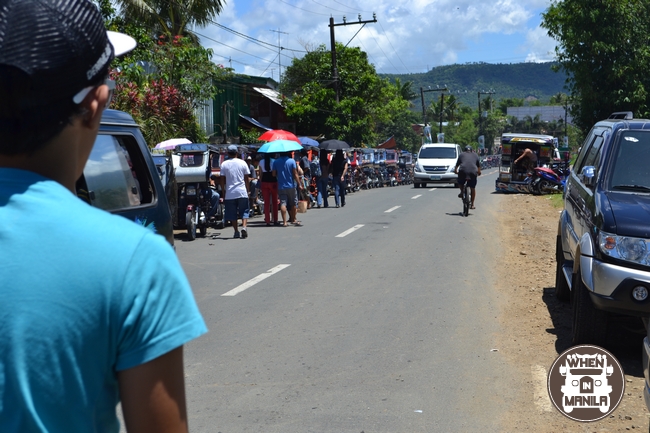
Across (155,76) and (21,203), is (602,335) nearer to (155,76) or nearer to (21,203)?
(21,203)

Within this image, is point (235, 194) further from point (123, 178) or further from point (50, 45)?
point (50, 45)

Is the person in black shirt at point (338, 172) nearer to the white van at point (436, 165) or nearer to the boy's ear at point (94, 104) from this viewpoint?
the white van at point (436, 165)

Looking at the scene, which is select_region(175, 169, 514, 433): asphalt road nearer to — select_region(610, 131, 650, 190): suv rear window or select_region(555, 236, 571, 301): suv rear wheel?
select_region(555, 236, 571, 301): suv rear wheel

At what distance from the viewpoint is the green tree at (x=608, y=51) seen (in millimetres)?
Result: 26859

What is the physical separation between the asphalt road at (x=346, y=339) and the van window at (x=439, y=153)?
2052cm

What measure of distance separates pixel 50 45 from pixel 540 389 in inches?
187

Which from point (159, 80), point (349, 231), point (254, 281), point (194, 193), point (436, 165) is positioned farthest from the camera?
point (436, 165)

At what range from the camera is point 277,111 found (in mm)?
48062

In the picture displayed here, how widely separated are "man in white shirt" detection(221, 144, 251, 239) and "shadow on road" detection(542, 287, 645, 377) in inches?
320

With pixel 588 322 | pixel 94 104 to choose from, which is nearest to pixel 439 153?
pixel 588 322

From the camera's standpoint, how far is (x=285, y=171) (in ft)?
54.3

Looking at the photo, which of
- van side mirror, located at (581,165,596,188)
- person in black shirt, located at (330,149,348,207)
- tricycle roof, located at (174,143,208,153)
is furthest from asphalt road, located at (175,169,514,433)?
person in black shirt, located at (330,149,348,207)

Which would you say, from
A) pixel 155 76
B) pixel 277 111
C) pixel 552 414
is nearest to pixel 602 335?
pixel 552 414

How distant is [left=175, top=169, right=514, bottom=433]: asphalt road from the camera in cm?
480
